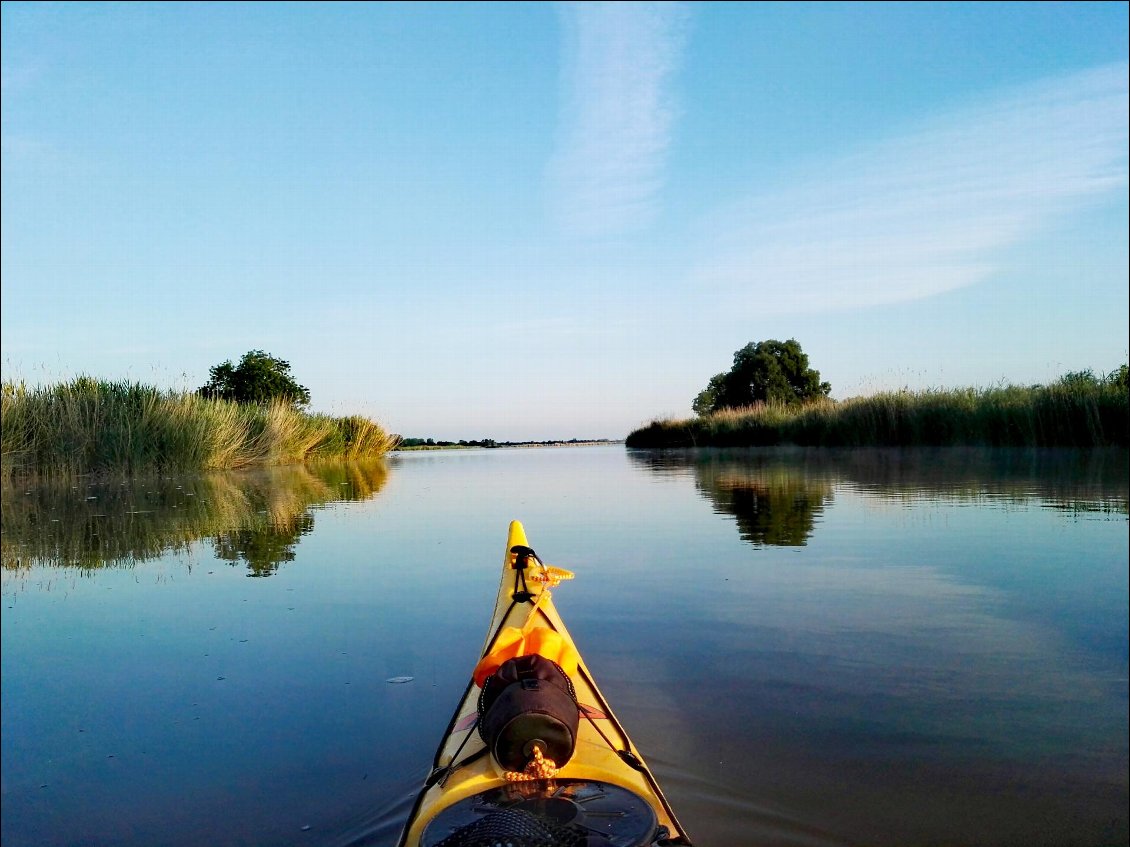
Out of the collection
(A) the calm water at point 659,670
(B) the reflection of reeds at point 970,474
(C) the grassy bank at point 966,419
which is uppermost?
(C) the grassy bank at point 966,419

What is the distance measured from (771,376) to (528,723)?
4185 centimetres

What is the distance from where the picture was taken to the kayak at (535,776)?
2127mm

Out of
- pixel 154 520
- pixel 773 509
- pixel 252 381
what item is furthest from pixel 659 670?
pixel 252 381

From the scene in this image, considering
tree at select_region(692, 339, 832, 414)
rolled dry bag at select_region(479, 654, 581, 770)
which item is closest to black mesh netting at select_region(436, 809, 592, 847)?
rolled dry bag at select_region(479, 654, 581, 770)

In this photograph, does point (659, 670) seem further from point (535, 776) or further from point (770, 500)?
point (770, 500)

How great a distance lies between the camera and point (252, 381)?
29.8m

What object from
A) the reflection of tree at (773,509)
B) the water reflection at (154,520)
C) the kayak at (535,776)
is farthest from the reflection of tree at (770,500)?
the kayak at (535,776)

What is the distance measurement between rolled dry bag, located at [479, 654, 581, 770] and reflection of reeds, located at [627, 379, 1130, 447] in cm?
1586

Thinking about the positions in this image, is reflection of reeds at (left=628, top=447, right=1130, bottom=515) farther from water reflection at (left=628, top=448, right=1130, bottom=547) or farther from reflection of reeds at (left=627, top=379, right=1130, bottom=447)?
reflection of reeds at (left=627, top=379, right=1130, bottom=447)

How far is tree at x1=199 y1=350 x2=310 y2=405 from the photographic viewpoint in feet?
97.1

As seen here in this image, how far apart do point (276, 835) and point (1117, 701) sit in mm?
3413

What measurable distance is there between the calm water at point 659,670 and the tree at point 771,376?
34.2 m

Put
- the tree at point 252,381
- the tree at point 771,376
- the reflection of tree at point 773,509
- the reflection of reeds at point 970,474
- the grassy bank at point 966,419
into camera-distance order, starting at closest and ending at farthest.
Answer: the reflection of tree at point 773,509 → the reflection of reeds at point 970,474 → the grassy bank at point 966,419 → the tree at point 252,381 → the tree at point 771,376

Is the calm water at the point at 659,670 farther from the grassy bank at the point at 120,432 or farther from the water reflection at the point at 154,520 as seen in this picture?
the grassy bank at the point at 120,432
